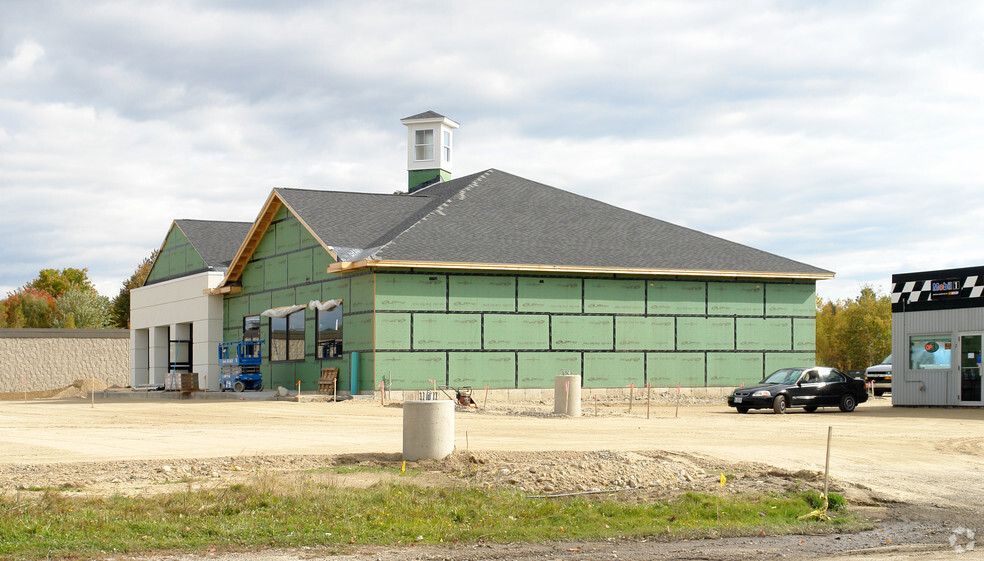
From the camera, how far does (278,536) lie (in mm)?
11055

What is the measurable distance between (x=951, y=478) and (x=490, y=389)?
19.9m

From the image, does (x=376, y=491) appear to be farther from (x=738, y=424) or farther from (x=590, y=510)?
(x=738, y=424)

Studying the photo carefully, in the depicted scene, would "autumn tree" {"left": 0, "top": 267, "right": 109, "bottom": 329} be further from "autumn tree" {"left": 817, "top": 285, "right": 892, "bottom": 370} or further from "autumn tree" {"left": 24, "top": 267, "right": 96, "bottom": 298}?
"autumn tree" {"left": 817, "top": 285, "right": 892, "bottom": 370}

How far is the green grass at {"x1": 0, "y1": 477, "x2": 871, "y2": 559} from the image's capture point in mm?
10695

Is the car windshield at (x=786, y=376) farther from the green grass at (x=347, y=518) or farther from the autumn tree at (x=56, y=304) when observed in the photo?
the autumn tree at (x=56, y=304)

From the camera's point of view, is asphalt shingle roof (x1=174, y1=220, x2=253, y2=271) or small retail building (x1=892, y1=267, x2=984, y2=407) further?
asphalt shingle roof (x1=174, y1=220, x2=253, y2=271)

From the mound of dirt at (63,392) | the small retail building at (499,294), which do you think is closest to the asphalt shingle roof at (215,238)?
the small retail building at (499,294)

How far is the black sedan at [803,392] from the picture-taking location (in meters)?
30.8

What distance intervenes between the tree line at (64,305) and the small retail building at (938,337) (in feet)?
187

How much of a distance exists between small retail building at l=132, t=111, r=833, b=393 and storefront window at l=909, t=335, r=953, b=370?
6.06 meters

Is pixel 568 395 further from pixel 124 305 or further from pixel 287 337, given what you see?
pixel 124 305

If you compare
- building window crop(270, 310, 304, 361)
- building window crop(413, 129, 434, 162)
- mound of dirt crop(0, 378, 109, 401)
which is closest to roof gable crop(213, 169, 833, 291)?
building window crop(413, 129, 434, 162)

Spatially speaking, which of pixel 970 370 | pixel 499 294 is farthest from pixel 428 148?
pixel 970 370

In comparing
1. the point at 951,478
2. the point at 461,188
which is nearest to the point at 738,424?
the point at 951,478
